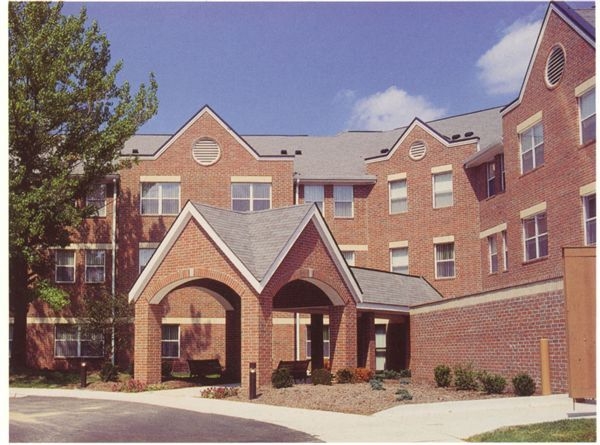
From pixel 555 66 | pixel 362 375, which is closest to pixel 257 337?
pixel 362 375

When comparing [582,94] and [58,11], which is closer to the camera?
[582,94]

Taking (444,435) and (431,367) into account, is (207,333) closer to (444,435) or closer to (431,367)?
(431,367)

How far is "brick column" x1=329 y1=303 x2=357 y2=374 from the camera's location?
27359 mm

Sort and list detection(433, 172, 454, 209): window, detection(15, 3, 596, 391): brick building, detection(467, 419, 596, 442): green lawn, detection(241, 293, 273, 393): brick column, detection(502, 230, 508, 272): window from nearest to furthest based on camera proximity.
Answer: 1. detection(467, 419, 596, 442): green lawn
2. detection(241, 293, 273, 393): brick column
3. detection(15, 3, 596, 391): brick building
4. detection(502, 230, 508, 272): window
5. detection(433, 172, 454, 209): window

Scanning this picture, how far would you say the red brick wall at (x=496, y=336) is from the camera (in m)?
21.1

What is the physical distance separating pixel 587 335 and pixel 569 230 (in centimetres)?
1307

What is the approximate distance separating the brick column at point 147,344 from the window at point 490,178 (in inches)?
687

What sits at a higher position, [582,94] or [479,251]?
[582,94]

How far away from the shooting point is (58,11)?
31562mm

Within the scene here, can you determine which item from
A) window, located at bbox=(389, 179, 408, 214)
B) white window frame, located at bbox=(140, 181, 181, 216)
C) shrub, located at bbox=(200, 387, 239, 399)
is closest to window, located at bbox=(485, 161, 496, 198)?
window, located at bbox=(389, 179, 408, 214)

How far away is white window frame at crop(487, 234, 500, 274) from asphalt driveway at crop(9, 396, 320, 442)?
19961 mm

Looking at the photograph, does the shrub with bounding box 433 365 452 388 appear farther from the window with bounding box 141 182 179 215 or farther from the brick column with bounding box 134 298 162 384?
the window with bounding box 141 182 179 215

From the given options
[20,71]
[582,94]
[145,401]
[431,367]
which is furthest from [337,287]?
[20,71]

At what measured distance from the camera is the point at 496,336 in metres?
24.4
